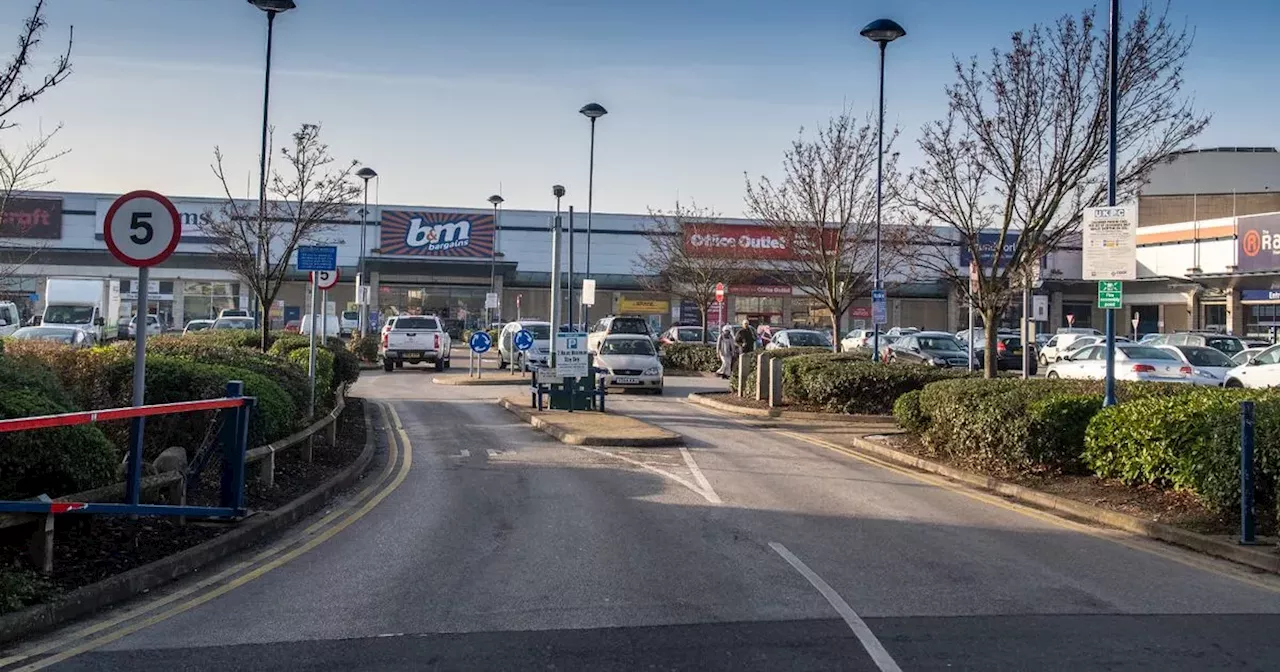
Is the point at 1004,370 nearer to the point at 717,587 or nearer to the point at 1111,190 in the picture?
the point at 1111,190

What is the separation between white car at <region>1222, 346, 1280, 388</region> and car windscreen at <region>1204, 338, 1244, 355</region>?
311 inches

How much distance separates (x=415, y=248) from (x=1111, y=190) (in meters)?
47.9

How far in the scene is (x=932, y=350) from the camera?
115 feet

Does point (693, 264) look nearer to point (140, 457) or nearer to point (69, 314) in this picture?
point (69, 314)

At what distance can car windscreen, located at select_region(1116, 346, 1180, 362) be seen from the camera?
2633 cm

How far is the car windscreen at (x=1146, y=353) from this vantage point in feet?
86.4

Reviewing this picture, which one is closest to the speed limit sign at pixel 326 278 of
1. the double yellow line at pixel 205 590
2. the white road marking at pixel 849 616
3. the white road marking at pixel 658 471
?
the white road marking at pixel 658 471

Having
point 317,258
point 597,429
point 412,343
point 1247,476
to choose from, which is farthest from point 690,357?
point 1247,476

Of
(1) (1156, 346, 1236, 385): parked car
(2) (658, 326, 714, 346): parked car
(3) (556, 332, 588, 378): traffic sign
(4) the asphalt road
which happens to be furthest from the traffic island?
(2) (658, 326, 714, 346): parked car

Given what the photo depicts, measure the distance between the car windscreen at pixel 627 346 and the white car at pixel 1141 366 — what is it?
10.1 meters

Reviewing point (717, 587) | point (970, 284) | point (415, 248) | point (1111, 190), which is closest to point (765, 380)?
point (970, 284)

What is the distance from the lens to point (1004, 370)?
37.0 m

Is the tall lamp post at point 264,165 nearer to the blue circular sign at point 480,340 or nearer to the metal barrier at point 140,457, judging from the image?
the blue circular sign at point 480,340

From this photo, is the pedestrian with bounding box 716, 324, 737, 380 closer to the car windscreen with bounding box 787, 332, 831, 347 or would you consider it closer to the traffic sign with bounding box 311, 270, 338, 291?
the car windscreen with bounding box 787, 332, 831, 347
